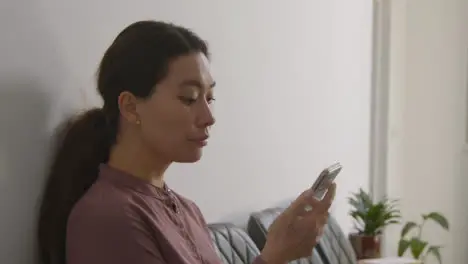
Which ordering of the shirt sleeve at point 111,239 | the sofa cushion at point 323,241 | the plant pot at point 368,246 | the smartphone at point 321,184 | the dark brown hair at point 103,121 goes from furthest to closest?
the plant pot at point 368,246 → the sofa cushion at point 323,241 → the smartphone at point 321,184 → the dark brown hair at point 103,121 → the shirt sleeve at point 111,239

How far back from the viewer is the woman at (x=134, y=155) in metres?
1.19

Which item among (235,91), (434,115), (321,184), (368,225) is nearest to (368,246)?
(368,225)

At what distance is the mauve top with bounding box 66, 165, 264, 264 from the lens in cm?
117

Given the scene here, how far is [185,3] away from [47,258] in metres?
0.81

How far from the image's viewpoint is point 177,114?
4.20 feet

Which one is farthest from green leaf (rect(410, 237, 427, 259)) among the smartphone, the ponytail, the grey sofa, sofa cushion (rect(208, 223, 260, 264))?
the ponytail

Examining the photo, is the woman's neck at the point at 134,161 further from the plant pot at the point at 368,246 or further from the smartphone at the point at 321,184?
the plant pot at the point at 368,246

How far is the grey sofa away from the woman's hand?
0.16m

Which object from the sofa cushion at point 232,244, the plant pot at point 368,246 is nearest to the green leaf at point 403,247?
the plant pot at point 368,246

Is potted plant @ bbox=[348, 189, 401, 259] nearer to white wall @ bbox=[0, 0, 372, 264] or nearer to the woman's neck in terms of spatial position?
white wall @ bbox=[0, 0, 372, 264]

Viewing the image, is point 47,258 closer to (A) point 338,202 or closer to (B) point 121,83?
(B) point 121,83

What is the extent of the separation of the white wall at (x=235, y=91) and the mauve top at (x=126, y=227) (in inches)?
6.2

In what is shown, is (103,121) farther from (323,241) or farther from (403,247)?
(403,247)

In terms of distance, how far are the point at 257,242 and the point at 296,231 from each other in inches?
28.2
